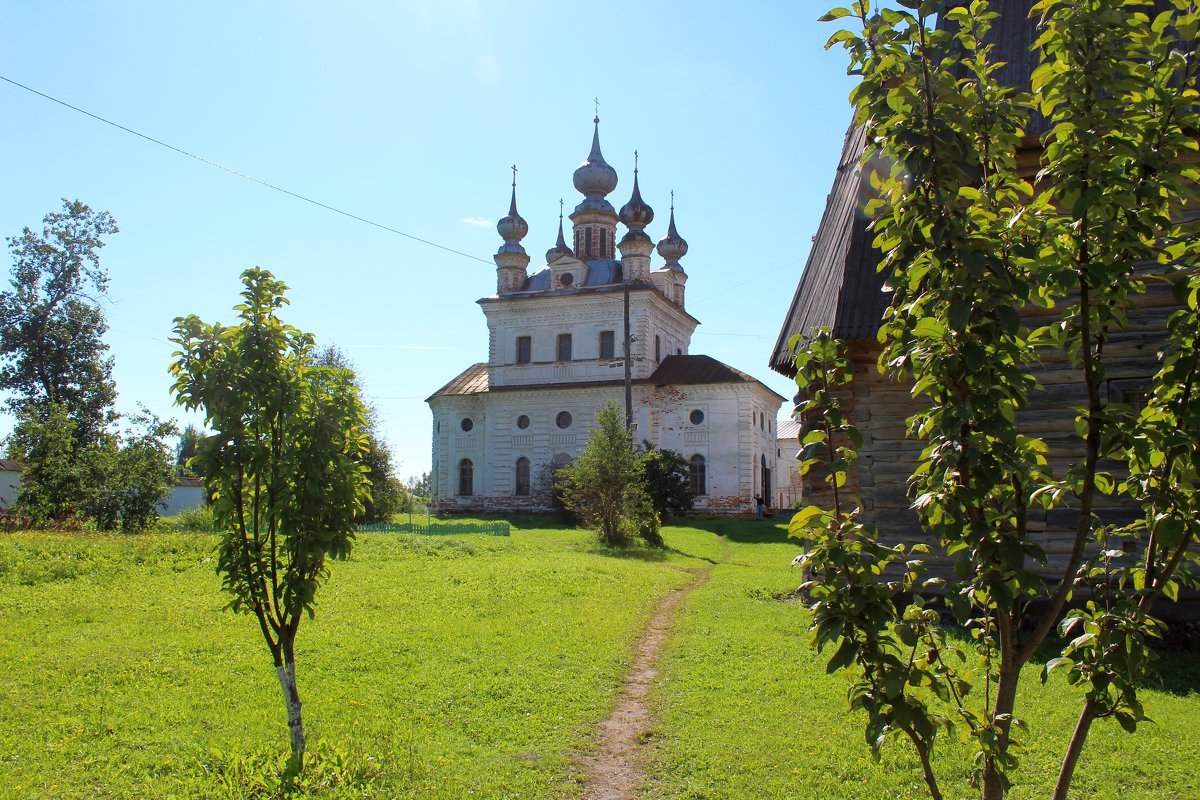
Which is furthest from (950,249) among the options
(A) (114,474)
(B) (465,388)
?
(B) (465,388)

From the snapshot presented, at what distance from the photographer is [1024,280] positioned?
3.00 meters

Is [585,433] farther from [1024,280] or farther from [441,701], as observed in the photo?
[1024,280]

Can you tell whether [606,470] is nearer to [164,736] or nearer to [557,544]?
[557,544]

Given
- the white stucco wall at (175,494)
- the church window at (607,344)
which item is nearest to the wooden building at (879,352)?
the church window at (607,344)

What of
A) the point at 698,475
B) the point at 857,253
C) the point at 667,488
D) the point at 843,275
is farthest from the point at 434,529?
the point at 857,253

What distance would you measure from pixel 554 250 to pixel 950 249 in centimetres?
4218

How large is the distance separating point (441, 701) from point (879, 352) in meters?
6.41

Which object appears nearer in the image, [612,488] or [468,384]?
[612,488]

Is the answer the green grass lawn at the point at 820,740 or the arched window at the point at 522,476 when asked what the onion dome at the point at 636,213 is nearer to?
the arched window at the point at 522,476

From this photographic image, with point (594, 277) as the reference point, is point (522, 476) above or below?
below

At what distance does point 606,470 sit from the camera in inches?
976

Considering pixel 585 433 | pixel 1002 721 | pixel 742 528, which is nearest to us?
pixel 1002 721

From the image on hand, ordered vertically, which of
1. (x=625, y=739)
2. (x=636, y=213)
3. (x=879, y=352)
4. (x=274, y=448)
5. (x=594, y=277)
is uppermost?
(x=636, y=213)

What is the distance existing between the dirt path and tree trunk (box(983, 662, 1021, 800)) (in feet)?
10.7
